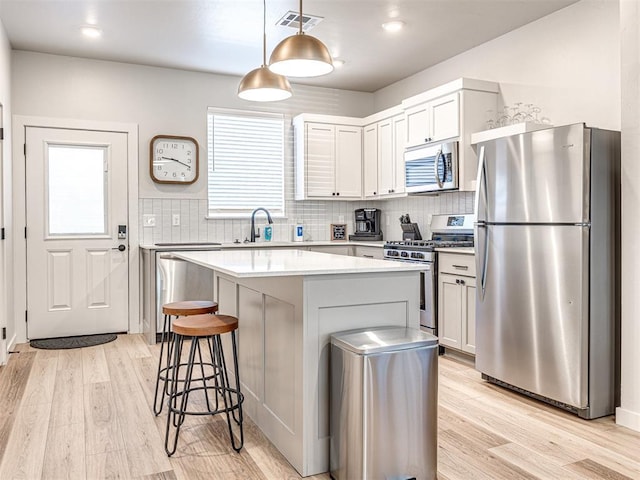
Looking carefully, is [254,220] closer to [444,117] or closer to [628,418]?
[444,117]

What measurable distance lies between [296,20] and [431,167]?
1722 millimetres

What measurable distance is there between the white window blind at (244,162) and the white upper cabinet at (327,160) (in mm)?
244

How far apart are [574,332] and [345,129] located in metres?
3.63

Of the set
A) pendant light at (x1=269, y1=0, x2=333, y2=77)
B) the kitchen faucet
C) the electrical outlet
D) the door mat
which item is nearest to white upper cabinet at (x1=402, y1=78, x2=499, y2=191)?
pendant light at (x1=269, y1=0, x2=333, y2=77)

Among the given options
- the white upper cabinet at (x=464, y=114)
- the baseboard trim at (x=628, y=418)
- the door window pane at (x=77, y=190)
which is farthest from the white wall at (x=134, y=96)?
the baseboard trim at (x=628, y=418)

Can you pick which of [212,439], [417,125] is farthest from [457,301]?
[212,439]

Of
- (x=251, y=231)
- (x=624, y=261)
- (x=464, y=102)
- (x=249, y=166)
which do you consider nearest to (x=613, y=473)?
(x=624, y=261)

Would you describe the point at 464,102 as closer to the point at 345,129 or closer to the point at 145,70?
the point at 345,129

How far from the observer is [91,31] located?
4.31m

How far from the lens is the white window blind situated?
222 inches

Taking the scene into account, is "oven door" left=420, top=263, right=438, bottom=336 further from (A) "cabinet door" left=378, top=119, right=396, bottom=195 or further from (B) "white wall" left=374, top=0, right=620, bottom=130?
(B) "white wall" left=374, top=0, right=620, bottom=130

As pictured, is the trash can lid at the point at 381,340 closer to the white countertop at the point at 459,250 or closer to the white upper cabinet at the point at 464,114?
the white countertop at the point at 459,250

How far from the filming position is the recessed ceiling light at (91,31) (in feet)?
13.9

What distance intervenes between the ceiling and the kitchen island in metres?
2.28
